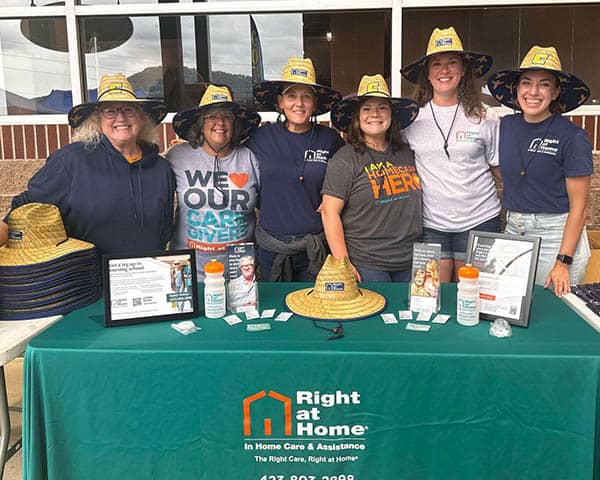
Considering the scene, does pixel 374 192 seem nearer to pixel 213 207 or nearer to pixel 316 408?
pixel 213 207

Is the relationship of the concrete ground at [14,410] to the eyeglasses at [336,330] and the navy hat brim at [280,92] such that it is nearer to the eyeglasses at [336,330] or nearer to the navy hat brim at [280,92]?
the eyeglasses at [336,330]

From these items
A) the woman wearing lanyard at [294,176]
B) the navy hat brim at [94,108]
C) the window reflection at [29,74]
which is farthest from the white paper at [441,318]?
the window reflection at [29,74]

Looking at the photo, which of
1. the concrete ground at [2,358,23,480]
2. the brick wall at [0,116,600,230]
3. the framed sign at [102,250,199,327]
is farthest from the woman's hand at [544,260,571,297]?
the brick wall at [0,116,600,230]

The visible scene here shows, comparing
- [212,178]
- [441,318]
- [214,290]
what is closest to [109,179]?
[212,178]

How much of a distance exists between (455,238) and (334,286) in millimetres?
947

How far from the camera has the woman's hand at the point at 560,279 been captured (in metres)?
2.19

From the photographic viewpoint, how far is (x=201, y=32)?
4148 mm

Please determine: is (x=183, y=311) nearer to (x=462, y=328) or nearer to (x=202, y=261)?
(x=202, y=261)

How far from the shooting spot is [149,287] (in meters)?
1.90

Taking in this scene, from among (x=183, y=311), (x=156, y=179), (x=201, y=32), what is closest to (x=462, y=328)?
(x=183, y=311)

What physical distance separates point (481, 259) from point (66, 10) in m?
3.60

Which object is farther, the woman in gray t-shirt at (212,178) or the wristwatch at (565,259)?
the woman in gray t-shirt at (212,178)

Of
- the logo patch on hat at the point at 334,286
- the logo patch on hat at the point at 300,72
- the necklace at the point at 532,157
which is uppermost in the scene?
the logo patch on hat at the point at 300,72

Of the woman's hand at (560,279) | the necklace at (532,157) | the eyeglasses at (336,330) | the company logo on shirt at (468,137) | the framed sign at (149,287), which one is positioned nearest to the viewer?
the eyeglasses at (336,330)
